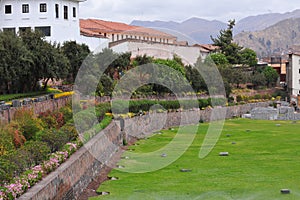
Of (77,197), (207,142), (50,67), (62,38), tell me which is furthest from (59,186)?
(62,38)

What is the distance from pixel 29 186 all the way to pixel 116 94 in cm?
3155

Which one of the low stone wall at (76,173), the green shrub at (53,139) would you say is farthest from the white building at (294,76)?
the green shrub at (53,139)

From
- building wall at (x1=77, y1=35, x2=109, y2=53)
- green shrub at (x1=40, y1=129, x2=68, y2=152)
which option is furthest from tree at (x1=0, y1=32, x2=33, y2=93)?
building wall at (x1=77, y1=35, x2=109, y2=53)

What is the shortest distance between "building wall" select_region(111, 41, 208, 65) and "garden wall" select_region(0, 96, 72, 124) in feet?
105

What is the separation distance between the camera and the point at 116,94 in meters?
47.0

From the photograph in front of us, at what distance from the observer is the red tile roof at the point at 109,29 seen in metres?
78.9

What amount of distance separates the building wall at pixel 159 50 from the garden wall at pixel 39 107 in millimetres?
32146

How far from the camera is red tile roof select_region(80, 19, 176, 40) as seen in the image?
7889 cm

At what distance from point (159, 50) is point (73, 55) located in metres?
22.9

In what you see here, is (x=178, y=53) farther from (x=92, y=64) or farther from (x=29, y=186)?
(x=29, y=186)

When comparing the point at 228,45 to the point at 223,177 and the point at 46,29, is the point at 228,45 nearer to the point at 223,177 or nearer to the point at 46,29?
the point at 46,29

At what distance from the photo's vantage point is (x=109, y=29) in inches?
3255

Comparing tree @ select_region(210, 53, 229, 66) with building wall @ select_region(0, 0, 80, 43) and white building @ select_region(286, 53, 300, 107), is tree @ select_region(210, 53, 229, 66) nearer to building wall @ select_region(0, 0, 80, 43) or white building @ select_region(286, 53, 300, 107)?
white building @ select_region(286, 53, 300, 107)

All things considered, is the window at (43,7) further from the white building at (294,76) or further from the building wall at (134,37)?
the white building at (294,76)
